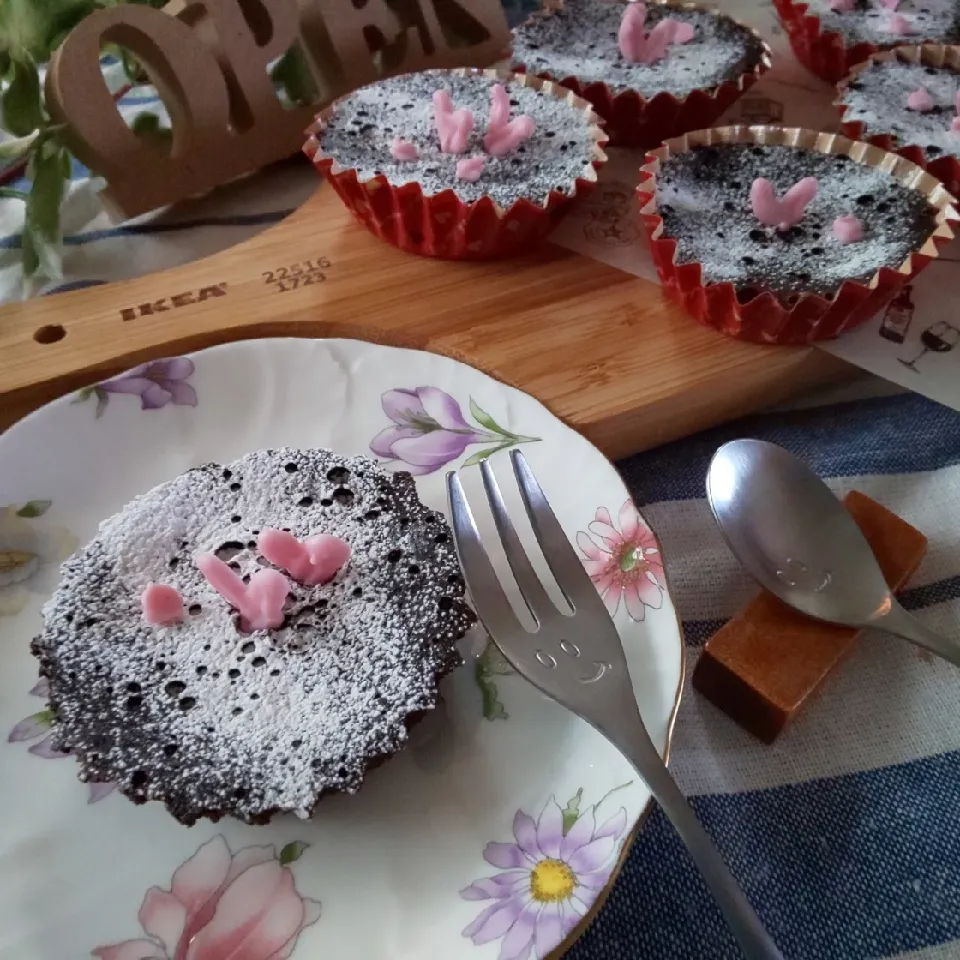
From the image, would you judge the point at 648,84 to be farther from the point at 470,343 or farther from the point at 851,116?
the point at 470,343

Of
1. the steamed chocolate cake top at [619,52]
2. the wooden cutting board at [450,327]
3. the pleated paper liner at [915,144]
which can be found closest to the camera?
the wooden cutting board at [450,327]

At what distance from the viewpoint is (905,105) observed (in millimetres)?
1224

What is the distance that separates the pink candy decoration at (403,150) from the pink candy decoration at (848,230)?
509 mm

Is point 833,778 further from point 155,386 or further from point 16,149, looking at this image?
point 16,149

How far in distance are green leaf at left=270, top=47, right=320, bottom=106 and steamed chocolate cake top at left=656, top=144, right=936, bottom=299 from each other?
1.68 ft

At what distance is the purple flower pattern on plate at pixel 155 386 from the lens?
0.83 meters

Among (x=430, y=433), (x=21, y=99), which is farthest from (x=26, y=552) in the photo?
(x=21, y=99)

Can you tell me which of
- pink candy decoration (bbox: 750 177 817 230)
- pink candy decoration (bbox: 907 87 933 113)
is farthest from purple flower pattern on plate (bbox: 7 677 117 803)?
pink candy decoration (bbox: 907 87 933 113)

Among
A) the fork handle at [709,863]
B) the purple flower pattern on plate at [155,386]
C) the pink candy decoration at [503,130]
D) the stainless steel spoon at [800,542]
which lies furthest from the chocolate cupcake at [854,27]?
the fork handle at [709,863]

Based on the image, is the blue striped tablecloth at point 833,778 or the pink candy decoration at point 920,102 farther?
the pink candy decoration at point 920,102

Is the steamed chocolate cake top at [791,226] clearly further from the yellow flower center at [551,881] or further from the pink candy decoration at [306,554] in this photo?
the yellow flower center at [551,881]

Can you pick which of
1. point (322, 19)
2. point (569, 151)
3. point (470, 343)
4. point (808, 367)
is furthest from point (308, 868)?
point (322, 19)

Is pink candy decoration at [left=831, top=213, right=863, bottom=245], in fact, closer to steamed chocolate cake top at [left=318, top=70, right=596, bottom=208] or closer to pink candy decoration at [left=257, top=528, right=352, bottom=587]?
Result: steamed chocolate cake top at [left=318, top=70, right=596, bottom=208]

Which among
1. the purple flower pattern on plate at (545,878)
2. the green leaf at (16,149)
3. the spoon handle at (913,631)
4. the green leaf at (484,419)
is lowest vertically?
the spoon handle at (913,631)
